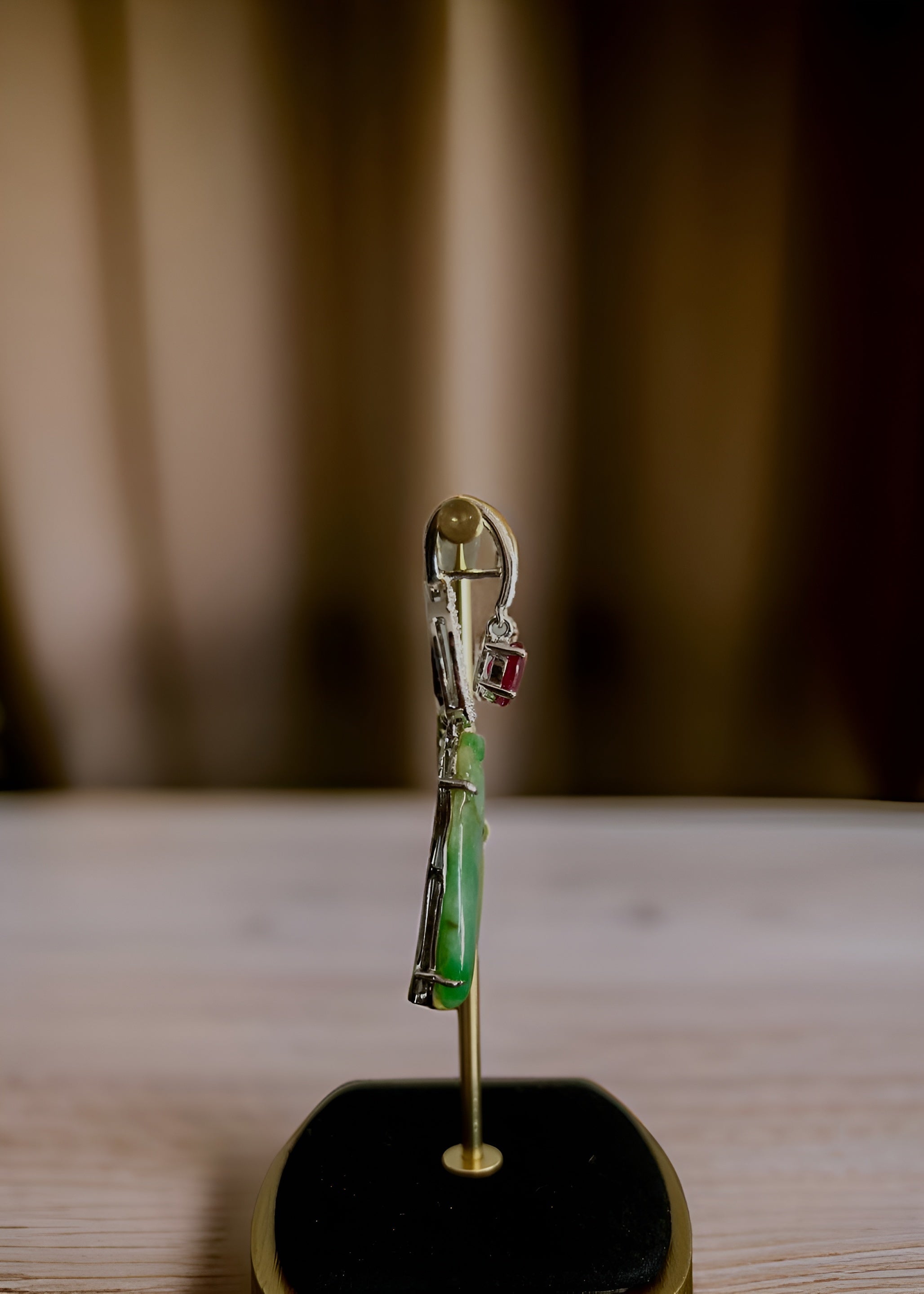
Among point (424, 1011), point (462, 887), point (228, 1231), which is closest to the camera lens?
point (462, 887)

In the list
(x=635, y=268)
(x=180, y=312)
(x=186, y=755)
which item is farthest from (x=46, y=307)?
(x=635, y=268)

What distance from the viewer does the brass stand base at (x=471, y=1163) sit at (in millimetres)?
509

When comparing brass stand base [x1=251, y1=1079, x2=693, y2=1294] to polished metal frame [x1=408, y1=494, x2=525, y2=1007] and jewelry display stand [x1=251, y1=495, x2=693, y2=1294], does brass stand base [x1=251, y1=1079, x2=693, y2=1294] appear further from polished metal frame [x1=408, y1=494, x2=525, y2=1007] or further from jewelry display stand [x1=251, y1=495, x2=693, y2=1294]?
polished metal frame [x1=408, y1=494, x2=525, y2=1007]

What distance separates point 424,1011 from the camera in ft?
2.63

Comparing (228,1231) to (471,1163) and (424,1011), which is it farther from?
(424,1011)

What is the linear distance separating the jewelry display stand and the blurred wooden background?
441 millimetres

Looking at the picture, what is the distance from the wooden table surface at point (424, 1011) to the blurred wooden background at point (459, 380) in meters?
0.06

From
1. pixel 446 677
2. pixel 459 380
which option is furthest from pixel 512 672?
pixel 459 380

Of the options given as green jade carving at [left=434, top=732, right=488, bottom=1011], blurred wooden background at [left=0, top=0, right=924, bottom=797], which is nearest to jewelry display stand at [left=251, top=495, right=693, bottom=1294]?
green jade carving at [left=434, top=732, right=488, bottom=1011]

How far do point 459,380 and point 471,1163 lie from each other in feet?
2.08

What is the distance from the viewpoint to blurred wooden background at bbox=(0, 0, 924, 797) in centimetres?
85

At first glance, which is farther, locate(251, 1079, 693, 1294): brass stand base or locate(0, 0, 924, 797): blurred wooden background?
locate(0, 0, 924, 797): blurred wooden background

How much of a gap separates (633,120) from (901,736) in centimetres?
60

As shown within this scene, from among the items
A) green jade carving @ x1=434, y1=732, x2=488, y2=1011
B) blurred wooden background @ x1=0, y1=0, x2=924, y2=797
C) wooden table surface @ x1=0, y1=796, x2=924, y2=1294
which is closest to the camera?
green jade carving @ x1=434, y1=732, x2=488, y2=1011
